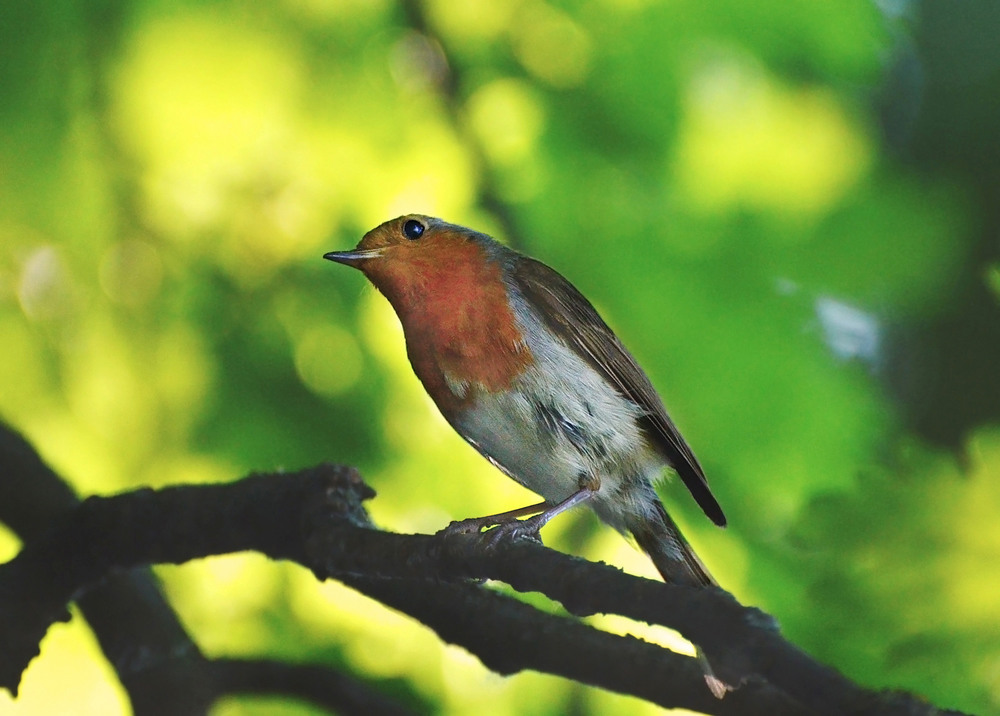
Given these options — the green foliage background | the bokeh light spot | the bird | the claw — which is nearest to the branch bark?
the claw

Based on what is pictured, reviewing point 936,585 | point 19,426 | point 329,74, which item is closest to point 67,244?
point 19,426

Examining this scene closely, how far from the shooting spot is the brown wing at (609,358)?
53.1 inches

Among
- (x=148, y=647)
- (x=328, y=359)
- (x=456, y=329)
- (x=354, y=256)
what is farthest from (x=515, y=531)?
(x=328, y=359)

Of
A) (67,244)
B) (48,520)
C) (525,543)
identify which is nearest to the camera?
(525,543)

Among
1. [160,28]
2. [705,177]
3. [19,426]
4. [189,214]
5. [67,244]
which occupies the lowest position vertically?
[19,426]

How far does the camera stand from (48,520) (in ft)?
4.94

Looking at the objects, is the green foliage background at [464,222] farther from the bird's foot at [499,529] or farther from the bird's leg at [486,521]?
the bird's foot at [499,529]

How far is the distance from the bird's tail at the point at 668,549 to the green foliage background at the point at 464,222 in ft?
1.12

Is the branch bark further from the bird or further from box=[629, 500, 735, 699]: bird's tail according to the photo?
box=[629, 500, 735, 699]: bird's tail

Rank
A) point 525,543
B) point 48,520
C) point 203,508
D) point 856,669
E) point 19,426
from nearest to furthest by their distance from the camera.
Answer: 1. point 525,543
2. point 203,508
3. point 48,520
4. point 856,669
5. point 19,426

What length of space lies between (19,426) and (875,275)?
62.1 inches

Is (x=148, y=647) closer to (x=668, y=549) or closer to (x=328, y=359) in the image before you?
(x=328, y=359)

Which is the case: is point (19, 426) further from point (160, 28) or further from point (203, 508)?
point (160, 28)

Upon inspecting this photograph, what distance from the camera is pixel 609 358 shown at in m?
1.40
